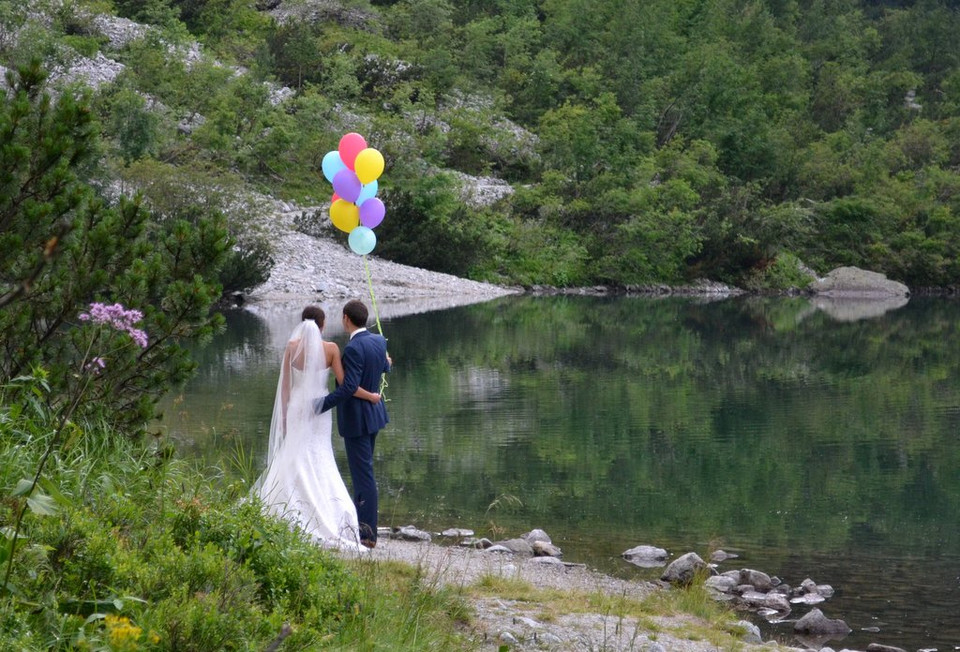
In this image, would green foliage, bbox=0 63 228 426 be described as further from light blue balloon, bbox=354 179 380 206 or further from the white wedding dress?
light blue balloon, bbox=354 179 380 206

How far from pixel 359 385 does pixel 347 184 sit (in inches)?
117

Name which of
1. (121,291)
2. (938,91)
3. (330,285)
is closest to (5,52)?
(330,285)

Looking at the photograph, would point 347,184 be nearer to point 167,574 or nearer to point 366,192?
point 366,192

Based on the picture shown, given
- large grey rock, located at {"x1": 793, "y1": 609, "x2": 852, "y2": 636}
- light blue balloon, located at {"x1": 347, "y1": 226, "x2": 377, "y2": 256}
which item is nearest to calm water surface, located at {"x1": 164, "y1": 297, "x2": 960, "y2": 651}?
large grey rock, located at {"x1": 793, "y1": 609, "x2": 852, "y2": 636}

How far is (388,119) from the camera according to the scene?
49.2 metres

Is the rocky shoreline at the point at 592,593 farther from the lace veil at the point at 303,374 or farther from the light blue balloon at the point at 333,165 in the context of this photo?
the light blue balloon at the point at 333,165

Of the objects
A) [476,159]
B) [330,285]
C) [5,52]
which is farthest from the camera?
[476,159]

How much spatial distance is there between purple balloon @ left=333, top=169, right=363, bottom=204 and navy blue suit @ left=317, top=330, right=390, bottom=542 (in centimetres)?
270

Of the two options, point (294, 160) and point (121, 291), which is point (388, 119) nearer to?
point (294, 160)

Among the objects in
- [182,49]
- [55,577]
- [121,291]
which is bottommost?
[55,577]

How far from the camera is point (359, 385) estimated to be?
7.93 m

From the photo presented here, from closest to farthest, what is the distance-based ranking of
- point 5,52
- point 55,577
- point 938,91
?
point 55,577
point 5,52
point 938,91

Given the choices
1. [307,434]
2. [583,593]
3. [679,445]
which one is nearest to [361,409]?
[307,434]

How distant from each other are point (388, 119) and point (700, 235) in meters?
13.2
